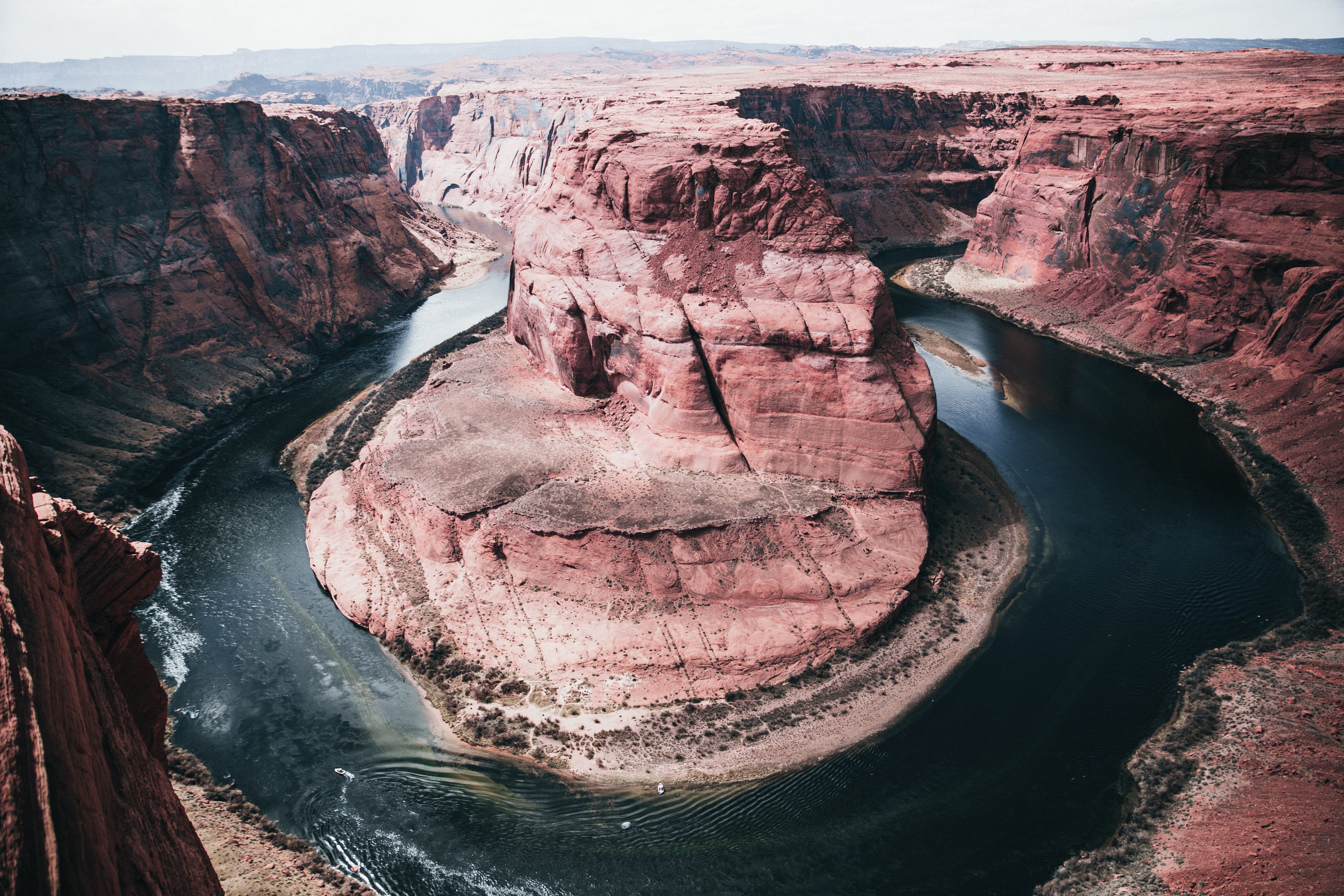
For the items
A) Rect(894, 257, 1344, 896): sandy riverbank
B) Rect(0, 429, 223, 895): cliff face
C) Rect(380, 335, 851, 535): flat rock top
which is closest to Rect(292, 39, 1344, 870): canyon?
Rect(894, 257, 1344, 896): sandy riverbank

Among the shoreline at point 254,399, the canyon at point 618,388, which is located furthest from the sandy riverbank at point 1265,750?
the shoreline at point 254,399

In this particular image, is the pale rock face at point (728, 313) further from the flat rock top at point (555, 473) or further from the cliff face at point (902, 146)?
the cliff face at point (902, 146)

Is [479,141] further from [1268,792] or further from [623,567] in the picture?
[1268,792]

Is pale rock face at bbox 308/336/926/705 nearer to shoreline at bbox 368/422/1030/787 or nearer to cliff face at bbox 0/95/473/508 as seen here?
shoreline at bbox 368/422/1030/787

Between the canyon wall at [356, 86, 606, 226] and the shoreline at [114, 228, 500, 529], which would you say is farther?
the canyon wall at [356, 86, 606, 226]

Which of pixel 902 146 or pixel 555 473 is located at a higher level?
pixel 902 146

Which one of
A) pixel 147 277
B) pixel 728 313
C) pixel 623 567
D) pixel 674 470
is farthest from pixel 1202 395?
pixel 147 277
